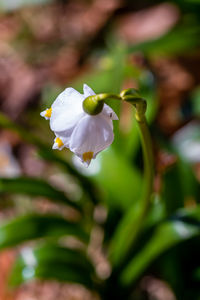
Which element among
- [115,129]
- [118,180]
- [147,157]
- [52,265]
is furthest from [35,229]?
[147,157]

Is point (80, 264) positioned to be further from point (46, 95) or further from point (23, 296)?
point (46, 95)

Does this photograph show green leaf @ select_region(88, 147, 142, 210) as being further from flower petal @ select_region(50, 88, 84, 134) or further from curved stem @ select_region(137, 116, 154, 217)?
flower petal @ select_region(50, 88, 84, 134)

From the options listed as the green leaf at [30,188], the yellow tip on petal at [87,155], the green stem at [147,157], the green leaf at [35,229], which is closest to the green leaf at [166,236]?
the green stem at [147,157]

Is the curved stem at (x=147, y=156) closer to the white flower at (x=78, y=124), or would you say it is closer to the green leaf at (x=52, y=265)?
the white flower at (x=78, y=124)

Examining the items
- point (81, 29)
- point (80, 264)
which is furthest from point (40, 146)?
point (81, 29)

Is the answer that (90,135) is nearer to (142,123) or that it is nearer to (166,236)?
(142,123)

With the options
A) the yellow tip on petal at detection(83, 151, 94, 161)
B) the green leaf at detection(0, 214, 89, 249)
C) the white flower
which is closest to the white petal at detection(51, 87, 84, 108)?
the white flower
